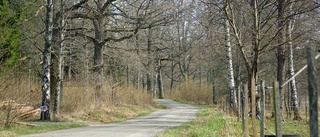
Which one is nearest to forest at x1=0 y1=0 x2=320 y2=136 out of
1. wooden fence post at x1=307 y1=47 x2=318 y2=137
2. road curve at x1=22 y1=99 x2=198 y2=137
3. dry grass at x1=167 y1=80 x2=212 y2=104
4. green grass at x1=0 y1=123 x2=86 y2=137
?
green grass at x1=0 y1=123 x2=86 y2=137

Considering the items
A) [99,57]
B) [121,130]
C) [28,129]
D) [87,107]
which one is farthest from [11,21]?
[121,130]

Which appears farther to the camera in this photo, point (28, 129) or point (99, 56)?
point (99, 56)

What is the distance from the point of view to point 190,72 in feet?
217

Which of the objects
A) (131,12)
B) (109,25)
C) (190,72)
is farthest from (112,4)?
(190,72)

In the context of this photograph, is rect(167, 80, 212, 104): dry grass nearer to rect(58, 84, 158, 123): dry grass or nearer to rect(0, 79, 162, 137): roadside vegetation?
rect(0, 79, 162, 137): roadside vegetation

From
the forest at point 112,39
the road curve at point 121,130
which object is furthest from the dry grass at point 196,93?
the road curve at point 121,130

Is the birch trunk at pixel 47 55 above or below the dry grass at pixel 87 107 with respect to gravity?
above

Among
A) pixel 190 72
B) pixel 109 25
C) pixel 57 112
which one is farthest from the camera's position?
pixel 190 72

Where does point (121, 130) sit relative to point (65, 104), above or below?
below

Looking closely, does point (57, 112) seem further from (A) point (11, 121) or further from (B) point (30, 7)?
(B) point (30, 7)

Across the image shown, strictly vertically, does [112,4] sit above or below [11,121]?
above

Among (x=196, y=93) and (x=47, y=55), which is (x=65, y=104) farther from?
(x=196, y=93)

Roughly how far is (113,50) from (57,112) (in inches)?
399

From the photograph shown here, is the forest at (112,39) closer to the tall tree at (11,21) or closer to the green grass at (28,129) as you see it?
the tall tree at (11,21)
